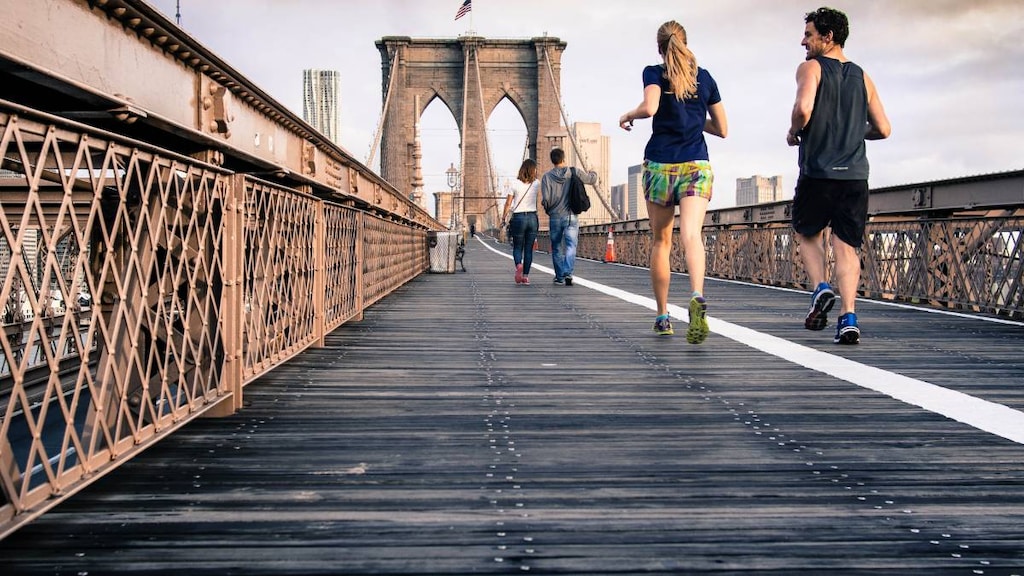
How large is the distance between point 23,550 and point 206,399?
3.65ft

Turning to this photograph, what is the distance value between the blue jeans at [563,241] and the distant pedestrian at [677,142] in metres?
5.28

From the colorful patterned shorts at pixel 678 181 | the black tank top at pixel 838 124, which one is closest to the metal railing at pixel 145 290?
the colorful patterned shorts at pixel 678 181

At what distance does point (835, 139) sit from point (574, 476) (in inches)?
130

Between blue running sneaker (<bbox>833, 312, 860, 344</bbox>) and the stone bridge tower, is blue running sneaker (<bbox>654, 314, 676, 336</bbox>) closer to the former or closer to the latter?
blue running sneaker (<bbox>833, 312, 860, 344</bbox>)

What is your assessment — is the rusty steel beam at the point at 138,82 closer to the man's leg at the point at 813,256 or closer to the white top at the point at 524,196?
the man's leg at the point at 813,256

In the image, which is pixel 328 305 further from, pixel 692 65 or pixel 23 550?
pixel 23 550

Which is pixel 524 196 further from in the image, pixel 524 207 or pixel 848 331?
pixel 848 331

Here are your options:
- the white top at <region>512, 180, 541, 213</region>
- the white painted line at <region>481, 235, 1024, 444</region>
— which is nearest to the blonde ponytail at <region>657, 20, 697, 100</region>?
the white painted line at <region>481, 235, 1024, 444</region>

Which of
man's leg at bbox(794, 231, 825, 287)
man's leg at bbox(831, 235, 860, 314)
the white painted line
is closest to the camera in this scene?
the white painted line

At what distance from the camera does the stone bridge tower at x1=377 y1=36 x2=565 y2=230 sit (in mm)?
66562

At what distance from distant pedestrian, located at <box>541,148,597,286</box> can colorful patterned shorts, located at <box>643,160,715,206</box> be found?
5132 millimetres

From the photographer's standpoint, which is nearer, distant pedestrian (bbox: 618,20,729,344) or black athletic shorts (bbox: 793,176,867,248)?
black athletic shorts (bbox: 793,176,867,248)

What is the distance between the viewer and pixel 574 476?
232cm

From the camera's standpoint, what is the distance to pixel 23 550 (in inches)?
69.9
